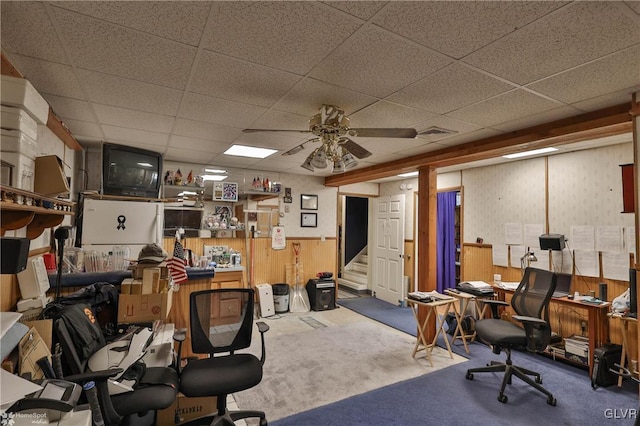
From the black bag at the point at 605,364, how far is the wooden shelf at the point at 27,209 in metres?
4.47

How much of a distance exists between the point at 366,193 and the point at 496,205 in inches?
107

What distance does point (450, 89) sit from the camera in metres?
2.16

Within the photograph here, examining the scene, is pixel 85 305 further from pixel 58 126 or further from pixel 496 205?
pixel 496 205

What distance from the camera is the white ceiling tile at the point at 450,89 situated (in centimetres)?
196

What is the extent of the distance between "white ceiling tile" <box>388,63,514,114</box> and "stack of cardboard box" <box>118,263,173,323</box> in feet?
7.40

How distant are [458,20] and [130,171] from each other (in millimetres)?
3431

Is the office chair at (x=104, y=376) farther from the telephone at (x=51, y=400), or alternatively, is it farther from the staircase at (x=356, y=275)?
the staircase at (x=356, y=275)

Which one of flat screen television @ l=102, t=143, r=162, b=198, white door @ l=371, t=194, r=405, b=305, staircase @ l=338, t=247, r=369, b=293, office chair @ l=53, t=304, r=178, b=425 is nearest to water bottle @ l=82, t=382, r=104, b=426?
office chair @ l=53, t=304, r=178, b=425

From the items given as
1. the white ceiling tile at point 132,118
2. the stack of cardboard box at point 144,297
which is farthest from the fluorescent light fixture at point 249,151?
the stack of cardboard box at point 144,297

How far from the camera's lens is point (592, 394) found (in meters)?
2.88

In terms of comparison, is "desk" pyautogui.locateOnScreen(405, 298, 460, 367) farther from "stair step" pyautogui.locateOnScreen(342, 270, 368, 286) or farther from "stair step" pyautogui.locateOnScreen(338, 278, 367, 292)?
"stair step" pyautogui.locateOnScreen(342, 270, 368, 286)

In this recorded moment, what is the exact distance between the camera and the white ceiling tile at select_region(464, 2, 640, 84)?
1.39 metres

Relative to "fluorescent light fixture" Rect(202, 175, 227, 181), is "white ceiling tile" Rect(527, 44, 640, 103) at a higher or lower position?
higher

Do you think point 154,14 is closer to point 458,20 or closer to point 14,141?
point 14,141
